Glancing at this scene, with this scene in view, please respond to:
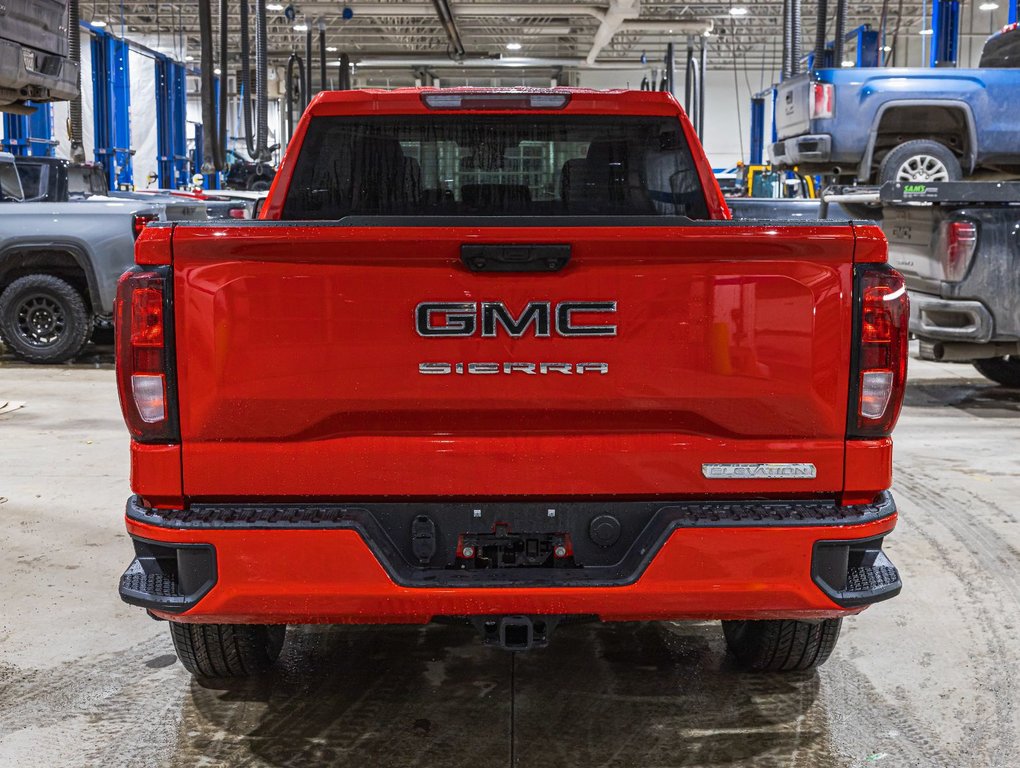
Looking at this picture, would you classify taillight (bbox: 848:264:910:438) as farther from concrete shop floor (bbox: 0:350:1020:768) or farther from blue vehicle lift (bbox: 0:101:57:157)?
blue vehicle lift (bbox: 0:101:57:157)

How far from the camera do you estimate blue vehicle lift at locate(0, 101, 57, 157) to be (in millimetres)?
14891

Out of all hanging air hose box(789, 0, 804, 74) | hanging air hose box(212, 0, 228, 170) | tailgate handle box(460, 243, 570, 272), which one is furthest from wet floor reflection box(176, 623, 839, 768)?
hanging air hose box(212, 0, 228, 170)

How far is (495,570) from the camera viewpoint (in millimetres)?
2617

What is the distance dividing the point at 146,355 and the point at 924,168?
10.4 metres

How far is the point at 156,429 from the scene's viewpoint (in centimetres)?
257

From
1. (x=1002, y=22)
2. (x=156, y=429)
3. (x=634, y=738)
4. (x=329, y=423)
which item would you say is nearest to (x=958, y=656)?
(x=634, y=738)

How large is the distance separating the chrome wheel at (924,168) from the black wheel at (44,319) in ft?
26.7

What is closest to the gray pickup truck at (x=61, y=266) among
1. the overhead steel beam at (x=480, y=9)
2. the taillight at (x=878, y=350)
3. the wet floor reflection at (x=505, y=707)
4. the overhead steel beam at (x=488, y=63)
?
the wet floor reflection at (x=505, y=707)

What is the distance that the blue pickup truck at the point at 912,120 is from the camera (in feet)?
36.8

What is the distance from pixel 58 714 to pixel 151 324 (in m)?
1.43

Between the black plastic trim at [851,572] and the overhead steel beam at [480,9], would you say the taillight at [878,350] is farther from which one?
the overhead steel beam at [480,9]

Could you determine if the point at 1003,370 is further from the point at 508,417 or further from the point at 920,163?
the point at 508,417

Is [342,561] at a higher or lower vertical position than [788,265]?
lower

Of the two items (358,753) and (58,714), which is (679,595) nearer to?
(358,753)
